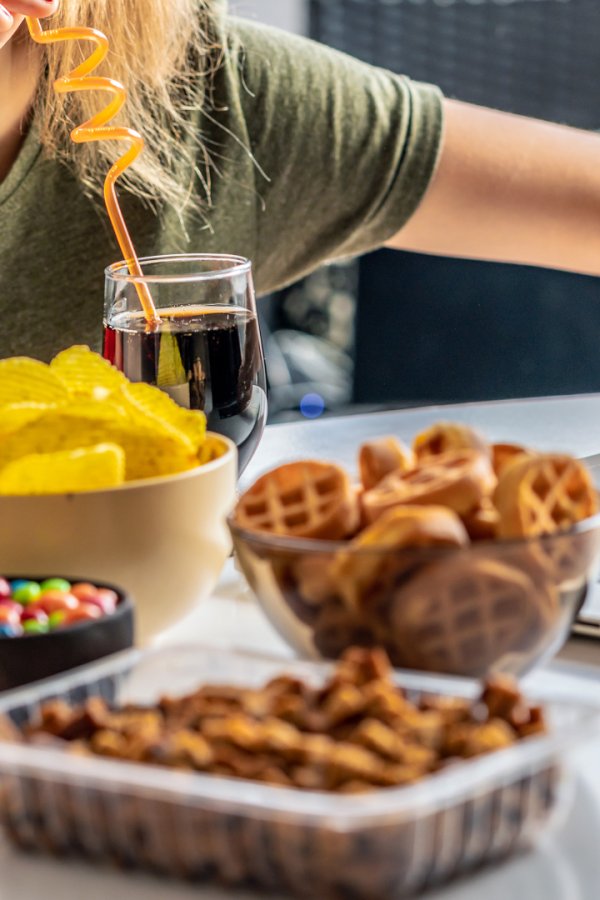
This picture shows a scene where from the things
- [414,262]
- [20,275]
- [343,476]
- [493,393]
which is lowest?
[493,393]

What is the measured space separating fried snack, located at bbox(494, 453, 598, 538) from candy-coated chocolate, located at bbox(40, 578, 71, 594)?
195mm

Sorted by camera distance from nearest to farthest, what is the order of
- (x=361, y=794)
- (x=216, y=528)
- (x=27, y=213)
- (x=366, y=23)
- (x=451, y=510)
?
(x=361, y=794)
(x=451, y=510)
(x=216, y=528)
(x=27, y=213)
(x=366, y=23)

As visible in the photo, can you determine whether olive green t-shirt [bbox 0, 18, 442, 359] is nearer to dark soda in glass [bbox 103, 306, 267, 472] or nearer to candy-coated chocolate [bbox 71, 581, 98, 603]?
dark soda in glass [bbox 103, 306, 267, 472]

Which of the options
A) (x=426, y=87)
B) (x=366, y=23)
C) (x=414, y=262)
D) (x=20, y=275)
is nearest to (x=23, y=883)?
(x=20, y=275)

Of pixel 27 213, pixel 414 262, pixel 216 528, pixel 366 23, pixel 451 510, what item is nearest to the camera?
pixel 451 510

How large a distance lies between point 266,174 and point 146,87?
0.18 meters

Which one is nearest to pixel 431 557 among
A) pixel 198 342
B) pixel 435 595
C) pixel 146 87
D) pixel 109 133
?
pixel 435 595

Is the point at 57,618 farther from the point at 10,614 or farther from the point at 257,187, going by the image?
the point at 257,187

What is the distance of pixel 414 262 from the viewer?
2918 mm

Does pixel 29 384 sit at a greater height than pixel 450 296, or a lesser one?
greater

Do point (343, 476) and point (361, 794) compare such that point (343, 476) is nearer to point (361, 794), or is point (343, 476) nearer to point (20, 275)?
point (361, 794)

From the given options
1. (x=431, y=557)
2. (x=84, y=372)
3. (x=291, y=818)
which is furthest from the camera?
(x=84, y=372)

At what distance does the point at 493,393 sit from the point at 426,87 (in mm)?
1686

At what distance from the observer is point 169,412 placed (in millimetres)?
664
